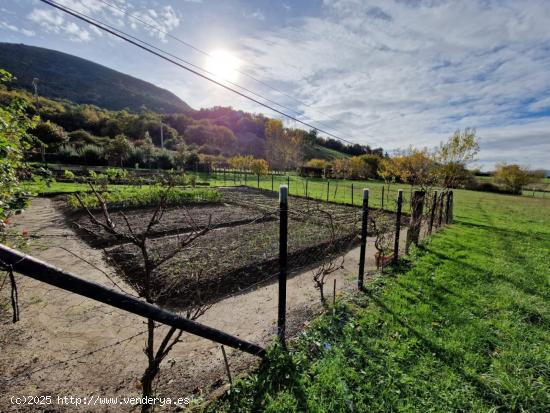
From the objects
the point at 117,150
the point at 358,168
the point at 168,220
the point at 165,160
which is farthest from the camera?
the point at 358,168

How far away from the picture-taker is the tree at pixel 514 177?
3997 cm

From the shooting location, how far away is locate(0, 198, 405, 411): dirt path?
2.46 metres

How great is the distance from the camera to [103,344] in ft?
10.4

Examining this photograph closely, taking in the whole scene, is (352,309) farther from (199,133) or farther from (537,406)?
(199,133)

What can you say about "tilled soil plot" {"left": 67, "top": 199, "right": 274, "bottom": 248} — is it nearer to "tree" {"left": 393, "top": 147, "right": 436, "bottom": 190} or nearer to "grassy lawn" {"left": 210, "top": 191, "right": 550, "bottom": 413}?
"grassy lawn" {"left": 210, "top": 191, "right": 550, "bottom": 413}

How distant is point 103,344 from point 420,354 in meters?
3.83

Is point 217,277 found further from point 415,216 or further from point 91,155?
point 91,155

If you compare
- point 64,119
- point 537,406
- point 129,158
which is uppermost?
point 64,119

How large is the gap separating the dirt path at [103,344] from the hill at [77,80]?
286 ft

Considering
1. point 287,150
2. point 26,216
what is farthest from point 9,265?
point 287,150

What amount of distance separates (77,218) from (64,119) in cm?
5092

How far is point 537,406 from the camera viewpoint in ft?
7.32

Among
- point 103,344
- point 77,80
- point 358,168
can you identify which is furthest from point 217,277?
point 77,80

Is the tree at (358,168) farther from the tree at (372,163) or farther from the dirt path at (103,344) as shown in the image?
the dirt path at (103,344)
